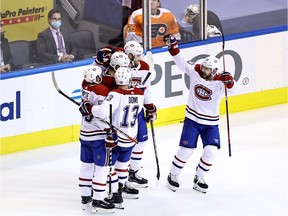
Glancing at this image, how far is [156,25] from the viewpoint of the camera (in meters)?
10.9

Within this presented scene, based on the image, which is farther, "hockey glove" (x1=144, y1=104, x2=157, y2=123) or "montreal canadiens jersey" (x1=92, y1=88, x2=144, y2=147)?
"hockey glove" (x1=144, y1=104, x2=157, y2=123)

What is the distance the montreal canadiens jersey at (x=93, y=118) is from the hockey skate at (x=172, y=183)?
91cm

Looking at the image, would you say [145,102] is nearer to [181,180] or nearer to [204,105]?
[204,105]

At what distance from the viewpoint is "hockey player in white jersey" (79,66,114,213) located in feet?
27.9

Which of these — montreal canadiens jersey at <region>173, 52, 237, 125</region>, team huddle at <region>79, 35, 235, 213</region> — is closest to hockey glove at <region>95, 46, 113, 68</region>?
team huddle at <region>79, 35, 235, 213</region>

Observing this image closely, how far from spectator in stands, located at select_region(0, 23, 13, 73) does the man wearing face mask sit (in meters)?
0.29

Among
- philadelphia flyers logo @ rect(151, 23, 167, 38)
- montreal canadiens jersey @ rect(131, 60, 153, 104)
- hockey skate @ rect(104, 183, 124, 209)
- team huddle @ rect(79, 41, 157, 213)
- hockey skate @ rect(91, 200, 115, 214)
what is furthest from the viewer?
philadelphia flyers logo @ rect(151, 23, 167, 38)

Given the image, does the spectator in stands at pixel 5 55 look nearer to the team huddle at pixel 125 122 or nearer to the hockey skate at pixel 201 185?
the team huddle at pixel 125 122

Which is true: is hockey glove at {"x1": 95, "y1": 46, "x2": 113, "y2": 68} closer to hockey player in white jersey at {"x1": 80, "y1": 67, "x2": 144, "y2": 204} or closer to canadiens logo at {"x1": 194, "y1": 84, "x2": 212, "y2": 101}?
hockey player in white jersey at {"x1": 80, "y1": 67, "x2": 144, "y2": 204}

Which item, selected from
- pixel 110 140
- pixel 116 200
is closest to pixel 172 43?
pixel 110 140

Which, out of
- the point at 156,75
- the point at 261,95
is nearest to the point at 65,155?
the point at 156,75

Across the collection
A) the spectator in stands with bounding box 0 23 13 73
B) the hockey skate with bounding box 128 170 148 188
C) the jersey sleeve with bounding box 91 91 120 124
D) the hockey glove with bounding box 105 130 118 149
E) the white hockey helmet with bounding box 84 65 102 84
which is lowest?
the hockey skate with bounding box 128 170 148 188

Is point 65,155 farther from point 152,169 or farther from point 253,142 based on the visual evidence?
point 253,142

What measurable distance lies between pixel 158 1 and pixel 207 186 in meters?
2.37
